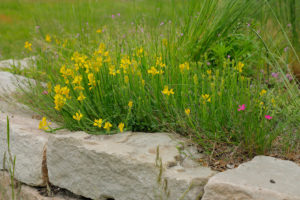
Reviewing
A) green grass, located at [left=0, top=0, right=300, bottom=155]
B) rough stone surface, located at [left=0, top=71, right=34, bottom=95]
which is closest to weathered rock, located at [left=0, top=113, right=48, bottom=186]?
green grass, located at [left=0, top=0, right=300, bottom=155]

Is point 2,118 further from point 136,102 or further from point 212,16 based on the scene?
→ point 212,16

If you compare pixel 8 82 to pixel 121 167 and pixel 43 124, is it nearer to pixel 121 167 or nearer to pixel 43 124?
pixel 43 124

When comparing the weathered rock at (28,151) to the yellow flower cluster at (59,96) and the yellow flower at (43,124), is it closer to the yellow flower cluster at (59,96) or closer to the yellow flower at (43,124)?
the yellow flower at (43,124)

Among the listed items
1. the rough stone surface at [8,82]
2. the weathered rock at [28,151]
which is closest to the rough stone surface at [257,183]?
the weathered rock at [28,151]

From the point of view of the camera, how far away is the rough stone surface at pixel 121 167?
71.3 inches

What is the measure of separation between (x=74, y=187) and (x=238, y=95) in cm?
120

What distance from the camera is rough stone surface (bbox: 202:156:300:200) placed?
157 centimetres

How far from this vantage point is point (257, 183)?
165cm

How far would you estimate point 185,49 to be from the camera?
282 centimetres

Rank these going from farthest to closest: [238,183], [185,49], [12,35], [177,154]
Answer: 1. [12,35]
2. [185,49]
3. [177,154]
4. [238,183]

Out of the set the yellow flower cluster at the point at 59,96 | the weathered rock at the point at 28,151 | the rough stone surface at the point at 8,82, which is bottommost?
the weathered rock at the point at 28,151

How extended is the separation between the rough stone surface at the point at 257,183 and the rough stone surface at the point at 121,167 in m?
0.10

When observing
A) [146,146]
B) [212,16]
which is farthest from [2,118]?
[212,16]

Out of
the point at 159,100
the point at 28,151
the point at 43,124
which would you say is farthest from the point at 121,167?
the point at 28,151
